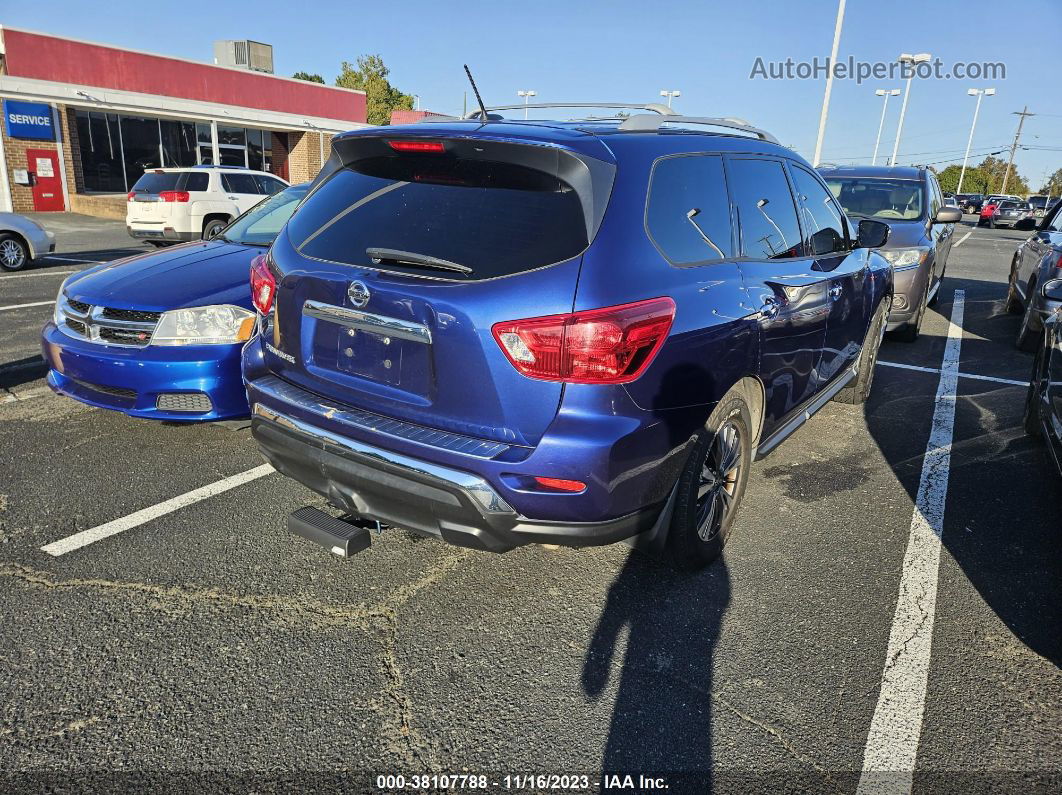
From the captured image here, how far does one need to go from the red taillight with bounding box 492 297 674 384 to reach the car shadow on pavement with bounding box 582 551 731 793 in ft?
3.51

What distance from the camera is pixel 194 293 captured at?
4285 mm

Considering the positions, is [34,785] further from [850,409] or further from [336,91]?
[336,91]

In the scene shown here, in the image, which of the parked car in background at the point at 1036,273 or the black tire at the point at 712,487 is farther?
the parked car in background at the point at 1036,273

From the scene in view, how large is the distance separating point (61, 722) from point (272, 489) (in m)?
1.77

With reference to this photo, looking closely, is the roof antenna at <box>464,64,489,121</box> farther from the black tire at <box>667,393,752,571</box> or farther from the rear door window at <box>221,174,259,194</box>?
the rear door window at <box>221,174,259,194</box>

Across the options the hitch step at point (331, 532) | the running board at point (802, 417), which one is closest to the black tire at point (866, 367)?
the running board at point (802, 417)

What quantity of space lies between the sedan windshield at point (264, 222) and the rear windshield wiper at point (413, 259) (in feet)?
9.11

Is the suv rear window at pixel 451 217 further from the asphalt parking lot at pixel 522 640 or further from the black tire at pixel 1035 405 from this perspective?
the black tire at pixel 1035 405

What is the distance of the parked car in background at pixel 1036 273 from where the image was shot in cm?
732

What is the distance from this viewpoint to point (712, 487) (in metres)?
3.28

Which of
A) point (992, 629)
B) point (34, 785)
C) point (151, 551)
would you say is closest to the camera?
point (34, 785)

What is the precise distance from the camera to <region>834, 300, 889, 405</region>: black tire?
18.6 feet

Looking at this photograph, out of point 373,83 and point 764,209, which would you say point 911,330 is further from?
point 373,83

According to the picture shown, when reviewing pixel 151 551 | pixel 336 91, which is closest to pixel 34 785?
pixel 151 551
